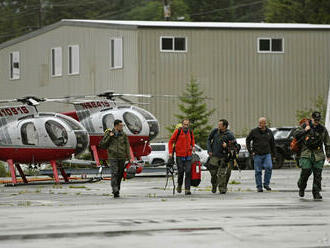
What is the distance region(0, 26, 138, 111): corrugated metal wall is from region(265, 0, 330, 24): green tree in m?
32.9

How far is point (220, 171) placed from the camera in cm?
2184

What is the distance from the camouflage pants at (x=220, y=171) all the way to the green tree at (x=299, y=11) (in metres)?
58.9

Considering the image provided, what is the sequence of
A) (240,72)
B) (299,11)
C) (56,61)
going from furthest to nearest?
(299,11) < (56,61) < (240,72)

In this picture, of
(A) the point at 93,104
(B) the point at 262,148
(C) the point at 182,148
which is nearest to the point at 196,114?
(A) the point at 93,104

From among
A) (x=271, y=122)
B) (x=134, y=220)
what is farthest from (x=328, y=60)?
(x=134, y=220)

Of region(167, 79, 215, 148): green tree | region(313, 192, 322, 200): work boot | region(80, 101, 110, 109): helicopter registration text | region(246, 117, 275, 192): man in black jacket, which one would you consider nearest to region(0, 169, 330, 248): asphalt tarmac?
region(313, 192, 322, 200): work boot

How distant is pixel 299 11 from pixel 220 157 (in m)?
65.8

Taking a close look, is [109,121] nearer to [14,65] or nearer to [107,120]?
[107,120]

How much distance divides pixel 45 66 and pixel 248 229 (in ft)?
130

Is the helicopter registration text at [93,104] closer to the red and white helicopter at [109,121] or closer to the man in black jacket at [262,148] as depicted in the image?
the red and white helicopter at [109,121]

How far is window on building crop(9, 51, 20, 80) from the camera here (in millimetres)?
55094

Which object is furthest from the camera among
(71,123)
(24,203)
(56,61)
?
(56,61)

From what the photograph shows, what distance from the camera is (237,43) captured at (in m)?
46.1

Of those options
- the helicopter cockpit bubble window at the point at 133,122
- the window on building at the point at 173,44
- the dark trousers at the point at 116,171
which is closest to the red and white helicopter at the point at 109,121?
the helicopter cockpit bubble window at the point at 133,122
